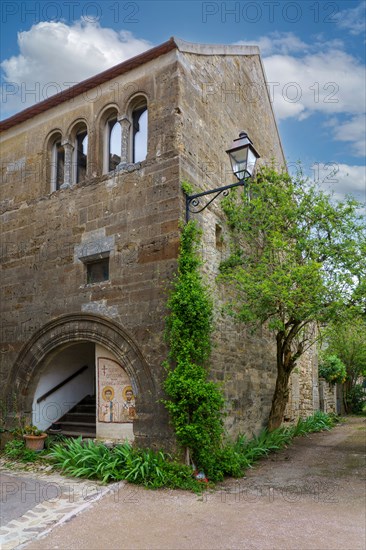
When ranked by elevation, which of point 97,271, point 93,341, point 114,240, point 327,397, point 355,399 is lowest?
point 355,399

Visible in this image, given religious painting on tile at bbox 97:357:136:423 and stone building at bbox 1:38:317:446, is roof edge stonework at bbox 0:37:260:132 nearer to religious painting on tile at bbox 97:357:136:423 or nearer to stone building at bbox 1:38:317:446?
stone building at bbox 1:38:317:446

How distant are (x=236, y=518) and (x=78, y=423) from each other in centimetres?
452

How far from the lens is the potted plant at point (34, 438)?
827 cm

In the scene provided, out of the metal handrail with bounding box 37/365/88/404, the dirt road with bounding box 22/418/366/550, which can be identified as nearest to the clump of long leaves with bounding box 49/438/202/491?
the dirt road with bounding box 22/418/366/550

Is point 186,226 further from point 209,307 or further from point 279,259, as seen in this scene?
point 279,259

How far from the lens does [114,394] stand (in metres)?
8.02

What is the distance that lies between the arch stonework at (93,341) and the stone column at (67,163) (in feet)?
8.64

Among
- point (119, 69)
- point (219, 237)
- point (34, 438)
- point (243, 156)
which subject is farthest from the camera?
point (219, 237)

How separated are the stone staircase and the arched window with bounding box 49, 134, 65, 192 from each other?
15.1 ft

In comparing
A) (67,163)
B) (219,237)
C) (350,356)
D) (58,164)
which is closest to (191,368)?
(219,237)

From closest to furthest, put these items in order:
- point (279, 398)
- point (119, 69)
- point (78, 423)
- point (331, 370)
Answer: point (119, 69), point (78, 423), point (279, 398), point (331, 370)

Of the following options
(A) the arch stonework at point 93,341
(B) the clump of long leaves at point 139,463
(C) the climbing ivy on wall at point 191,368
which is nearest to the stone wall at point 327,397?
(B) the clump of long leaves at point 139,463

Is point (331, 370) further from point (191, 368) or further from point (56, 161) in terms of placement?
point (56, 161)

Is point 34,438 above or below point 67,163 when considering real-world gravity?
below
